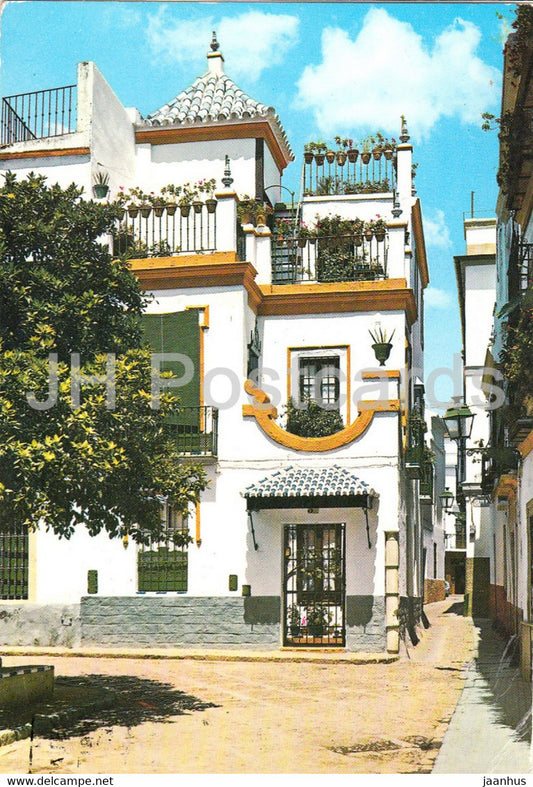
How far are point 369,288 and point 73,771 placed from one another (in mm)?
→ 9275

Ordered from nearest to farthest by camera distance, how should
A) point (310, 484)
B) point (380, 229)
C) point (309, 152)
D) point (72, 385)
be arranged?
point (72, 385) → point (309, 152) → point (310, 484) → point (380, 229)

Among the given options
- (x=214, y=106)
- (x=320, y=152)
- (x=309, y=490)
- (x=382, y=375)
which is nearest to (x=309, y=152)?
(x=320, y=152)

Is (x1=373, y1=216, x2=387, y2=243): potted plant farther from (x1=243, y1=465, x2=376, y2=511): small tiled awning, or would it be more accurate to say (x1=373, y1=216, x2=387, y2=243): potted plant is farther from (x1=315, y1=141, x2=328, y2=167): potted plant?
(x1=243, y1=465, x2=376, y2=511): small tiled awning

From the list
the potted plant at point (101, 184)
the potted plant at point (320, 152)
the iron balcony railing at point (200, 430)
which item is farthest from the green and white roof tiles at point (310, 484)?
the potted plant at point (101, 184)

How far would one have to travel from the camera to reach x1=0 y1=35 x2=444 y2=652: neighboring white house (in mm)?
14219

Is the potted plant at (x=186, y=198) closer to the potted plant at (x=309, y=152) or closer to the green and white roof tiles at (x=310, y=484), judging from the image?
the potted plant at (x=309, y=152)

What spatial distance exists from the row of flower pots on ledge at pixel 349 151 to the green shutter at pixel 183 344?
2490 mm

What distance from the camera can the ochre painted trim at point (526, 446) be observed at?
12312mm

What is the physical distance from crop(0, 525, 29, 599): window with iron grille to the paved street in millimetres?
1034

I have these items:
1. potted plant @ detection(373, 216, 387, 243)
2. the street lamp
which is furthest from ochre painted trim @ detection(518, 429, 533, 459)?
potted plant @ detection(373, 216, 387, 243)

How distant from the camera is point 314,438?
1512 centimetres

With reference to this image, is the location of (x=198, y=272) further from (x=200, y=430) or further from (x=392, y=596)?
(x=392, y=596)

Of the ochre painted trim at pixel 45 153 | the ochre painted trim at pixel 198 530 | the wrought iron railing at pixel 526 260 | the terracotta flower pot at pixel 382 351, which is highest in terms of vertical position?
the ochre painted trim at pixel 45 153

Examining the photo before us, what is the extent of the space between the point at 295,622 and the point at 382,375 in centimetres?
355
